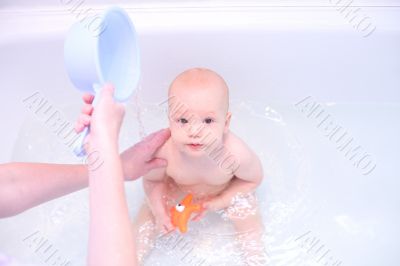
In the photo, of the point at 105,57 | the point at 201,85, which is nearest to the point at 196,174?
the point at 201,85

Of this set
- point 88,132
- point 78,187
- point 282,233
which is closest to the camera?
point 88,132

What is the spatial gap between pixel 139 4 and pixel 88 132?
0.62 metres

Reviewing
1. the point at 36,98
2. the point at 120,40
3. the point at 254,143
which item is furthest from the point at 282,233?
the point at 36,98

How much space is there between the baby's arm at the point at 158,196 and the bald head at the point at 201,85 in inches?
9.5

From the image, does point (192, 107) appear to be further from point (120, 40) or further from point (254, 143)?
point (254, 143)

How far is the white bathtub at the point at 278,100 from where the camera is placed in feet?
4.06

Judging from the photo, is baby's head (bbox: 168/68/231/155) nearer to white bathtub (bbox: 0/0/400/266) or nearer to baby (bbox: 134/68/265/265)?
baby (bbox: 134/68/265/265)

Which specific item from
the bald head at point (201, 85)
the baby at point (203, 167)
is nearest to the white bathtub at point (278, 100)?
the baby at point (203, 167)

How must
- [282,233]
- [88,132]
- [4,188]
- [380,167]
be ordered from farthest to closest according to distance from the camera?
[380,167], [282,233], [4,188], [88,132]

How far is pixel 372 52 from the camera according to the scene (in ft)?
4.21

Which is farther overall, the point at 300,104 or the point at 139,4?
the point at 300,104

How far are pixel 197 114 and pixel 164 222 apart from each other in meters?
0.31

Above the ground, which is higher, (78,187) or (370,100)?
(370,100)

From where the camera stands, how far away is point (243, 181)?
1.18m
